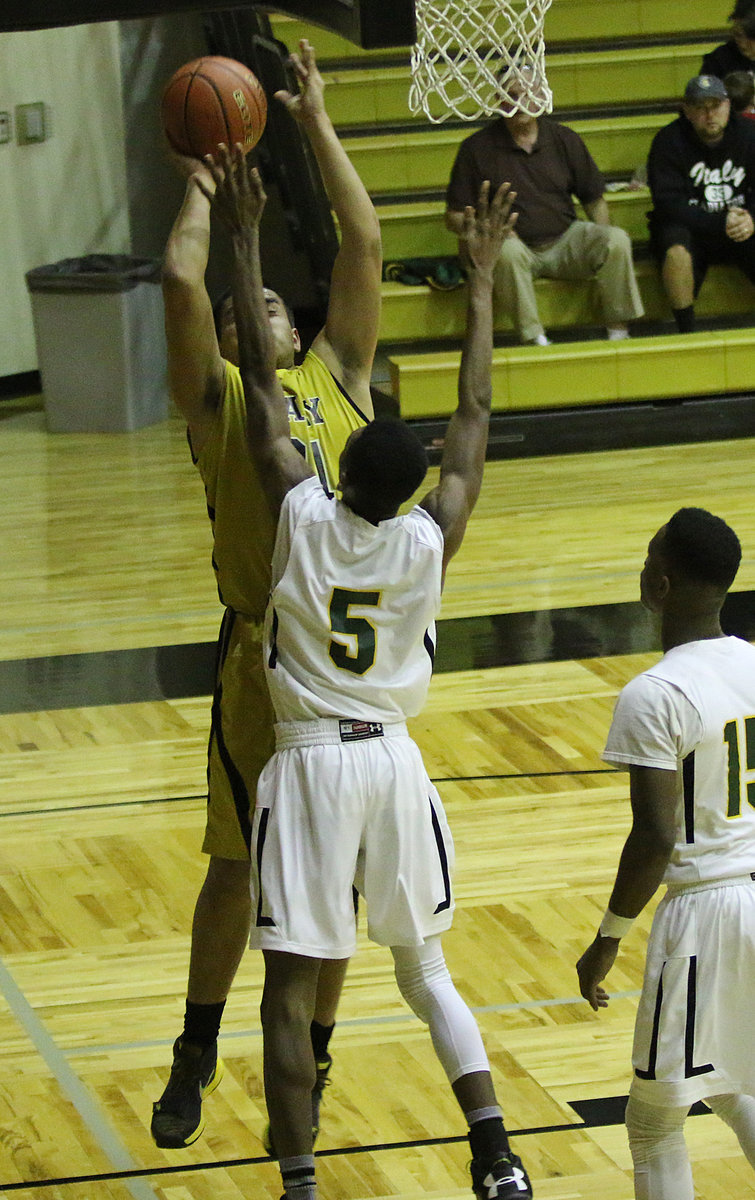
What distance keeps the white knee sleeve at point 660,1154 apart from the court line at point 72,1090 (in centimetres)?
93

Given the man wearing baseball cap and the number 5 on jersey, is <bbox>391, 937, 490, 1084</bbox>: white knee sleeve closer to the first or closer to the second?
the number 5 on jersey

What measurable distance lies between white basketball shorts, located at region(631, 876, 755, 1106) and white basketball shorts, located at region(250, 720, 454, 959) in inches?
16.4

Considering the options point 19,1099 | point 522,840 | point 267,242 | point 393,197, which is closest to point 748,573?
point 522,840

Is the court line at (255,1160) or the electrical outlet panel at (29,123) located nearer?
the court line at (255,1160)

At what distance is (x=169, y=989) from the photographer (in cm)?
349

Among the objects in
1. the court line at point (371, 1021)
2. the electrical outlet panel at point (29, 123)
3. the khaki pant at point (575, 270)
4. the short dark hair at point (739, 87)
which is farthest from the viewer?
the electrical outlet panel at point (29, 123)

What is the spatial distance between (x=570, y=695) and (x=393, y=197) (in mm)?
5793

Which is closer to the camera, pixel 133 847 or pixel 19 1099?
pixel 19 1099

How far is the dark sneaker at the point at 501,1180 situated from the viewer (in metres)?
2.38

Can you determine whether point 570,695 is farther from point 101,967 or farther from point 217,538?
point 217,538

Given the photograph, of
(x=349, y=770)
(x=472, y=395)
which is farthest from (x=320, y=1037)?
(x=472, y=395)

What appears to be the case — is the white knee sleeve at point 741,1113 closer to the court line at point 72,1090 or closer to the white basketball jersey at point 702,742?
the white basketball jersey at point 702,742

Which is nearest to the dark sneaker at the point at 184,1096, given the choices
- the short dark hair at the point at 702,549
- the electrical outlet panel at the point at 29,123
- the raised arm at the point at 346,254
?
the raised arm at the point at 346,254

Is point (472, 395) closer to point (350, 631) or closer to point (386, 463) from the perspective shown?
point (386, 463)
